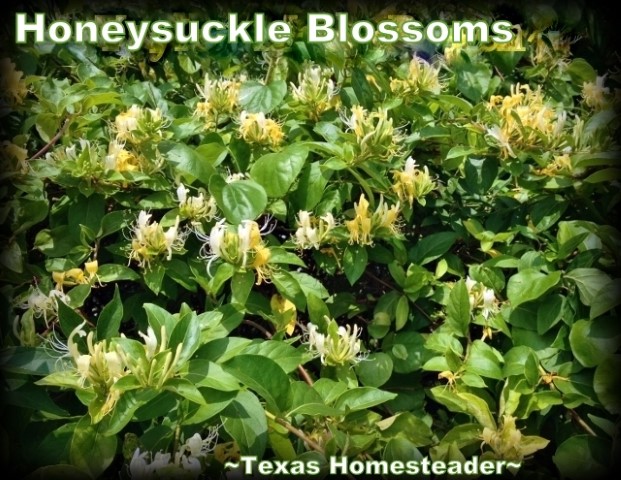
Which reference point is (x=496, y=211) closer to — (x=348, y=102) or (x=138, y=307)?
(x=348, y=102)

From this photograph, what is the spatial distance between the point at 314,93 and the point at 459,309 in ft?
1.55

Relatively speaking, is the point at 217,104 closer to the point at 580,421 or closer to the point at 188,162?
the point at 188,162

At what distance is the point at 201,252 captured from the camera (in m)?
1.05

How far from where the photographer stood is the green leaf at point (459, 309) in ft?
3.46

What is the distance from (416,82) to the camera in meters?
1.25

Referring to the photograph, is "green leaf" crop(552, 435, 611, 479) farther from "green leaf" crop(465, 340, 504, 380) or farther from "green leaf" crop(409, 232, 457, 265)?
"green leaf" crop(409, 232, 457, 265)

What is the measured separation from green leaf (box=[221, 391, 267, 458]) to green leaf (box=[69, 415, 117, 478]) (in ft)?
0.48

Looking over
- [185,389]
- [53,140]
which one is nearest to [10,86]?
[53,140]

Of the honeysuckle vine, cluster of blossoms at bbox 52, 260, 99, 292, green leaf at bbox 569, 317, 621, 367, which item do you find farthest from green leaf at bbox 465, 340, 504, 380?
cluster of blossoms at bbox 52, 260, 99, 292

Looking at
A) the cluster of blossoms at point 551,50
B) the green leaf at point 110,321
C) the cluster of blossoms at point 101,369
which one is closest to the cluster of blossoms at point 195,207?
the green leaf at point 110,321

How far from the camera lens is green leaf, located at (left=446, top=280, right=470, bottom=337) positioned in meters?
1.05

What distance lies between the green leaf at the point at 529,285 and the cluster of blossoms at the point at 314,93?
47 cm

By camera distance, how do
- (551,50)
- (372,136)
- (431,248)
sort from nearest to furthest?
1. (372,136)
2. (431,248)
3. (551,50)

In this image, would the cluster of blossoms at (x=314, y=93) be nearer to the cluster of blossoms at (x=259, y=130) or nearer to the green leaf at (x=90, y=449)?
the cluster of blossoms at (x=259, y=130)
